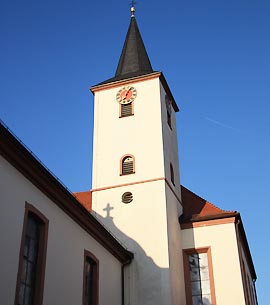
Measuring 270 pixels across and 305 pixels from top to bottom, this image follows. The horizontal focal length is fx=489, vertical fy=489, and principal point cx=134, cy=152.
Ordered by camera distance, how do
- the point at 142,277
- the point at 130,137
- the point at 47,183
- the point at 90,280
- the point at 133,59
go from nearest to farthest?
1. the point at 47,183
2. the point at 90,280
3. the point at 142,277
4. the point at 130,137
5. the point at 133,59

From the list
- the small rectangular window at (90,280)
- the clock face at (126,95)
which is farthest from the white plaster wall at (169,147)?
the small rectangular window at (90,280)

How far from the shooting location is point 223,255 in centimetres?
2033

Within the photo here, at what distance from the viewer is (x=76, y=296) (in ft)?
47.3

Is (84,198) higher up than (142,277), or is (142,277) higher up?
(84,198)

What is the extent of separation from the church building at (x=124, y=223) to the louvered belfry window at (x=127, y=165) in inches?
1.9

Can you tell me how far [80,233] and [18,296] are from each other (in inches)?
179

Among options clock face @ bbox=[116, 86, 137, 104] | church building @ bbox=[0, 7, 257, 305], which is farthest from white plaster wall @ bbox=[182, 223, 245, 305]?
clock face @ bbox=[116, 86, 137, 104]

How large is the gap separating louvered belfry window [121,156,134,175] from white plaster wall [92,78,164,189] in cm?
23

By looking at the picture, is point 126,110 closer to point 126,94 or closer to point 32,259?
point 126,94

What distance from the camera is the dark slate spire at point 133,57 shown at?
26.5m

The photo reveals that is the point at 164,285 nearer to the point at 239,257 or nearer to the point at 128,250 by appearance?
the point at 128,250

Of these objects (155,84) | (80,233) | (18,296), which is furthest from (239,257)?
(18,296)

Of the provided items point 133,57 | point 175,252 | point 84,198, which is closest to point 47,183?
point 175,252

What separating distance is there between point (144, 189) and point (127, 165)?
5.48 feet
